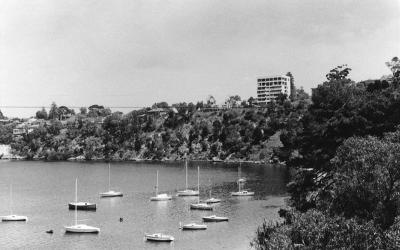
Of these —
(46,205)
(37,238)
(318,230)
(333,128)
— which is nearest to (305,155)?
(333,128)

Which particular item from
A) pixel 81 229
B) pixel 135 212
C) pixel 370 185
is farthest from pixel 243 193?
pixel 370 185

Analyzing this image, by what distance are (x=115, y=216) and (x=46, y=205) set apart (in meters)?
26.4

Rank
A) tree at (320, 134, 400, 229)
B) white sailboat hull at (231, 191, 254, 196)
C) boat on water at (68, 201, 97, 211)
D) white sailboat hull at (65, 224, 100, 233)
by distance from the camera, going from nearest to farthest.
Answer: tree at (320, 134, 400, 229)
white sailboat hull at (65, 224, 100, 233)
boat on water at (68, 201, 97, 211)
white sailboat hull at (231, 191, 254, 196)

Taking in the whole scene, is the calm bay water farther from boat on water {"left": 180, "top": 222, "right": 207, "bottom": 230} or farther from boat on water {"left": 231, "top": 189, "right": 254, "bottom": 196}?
boat on water {"left": 231, "top": 189, "right": 254, "bottom": 196}

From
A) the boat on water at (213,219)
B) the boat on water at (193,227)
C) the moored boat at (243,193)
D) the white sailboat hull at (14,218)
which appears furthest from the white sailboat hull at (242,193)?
the white sailboat hull at (14,218)

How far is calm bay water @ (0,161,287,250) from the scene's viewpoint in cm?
8281

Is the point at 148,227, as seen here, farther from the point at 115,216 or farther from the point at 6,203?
the point at 6,203

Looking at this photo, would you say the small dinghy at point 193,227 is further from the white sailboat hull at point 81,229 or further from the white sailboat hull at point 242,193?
the white sailboat hull at point 242,193

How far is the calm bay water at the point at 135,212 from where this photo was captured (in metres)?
82.8

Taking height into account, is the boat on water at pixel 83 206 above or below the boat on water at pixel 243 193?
below

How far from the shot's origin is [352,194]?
35.1 metres

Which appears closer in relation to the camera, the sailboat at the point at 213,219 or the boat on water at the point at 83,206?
the sailboat at the point at 213,219

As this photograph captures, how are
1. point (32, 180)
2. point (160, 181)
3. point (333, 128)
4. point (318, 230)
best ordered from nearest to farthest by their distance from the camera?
point (318, 230), point (333, 128), point (160, 181), point (32, 180)

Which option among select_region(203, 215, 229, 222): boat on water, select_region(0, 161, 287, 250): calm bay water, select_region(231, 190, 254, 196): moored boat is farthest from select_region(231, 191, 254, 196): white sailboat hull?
select_region(203, 215, 229, 222): boat on water
